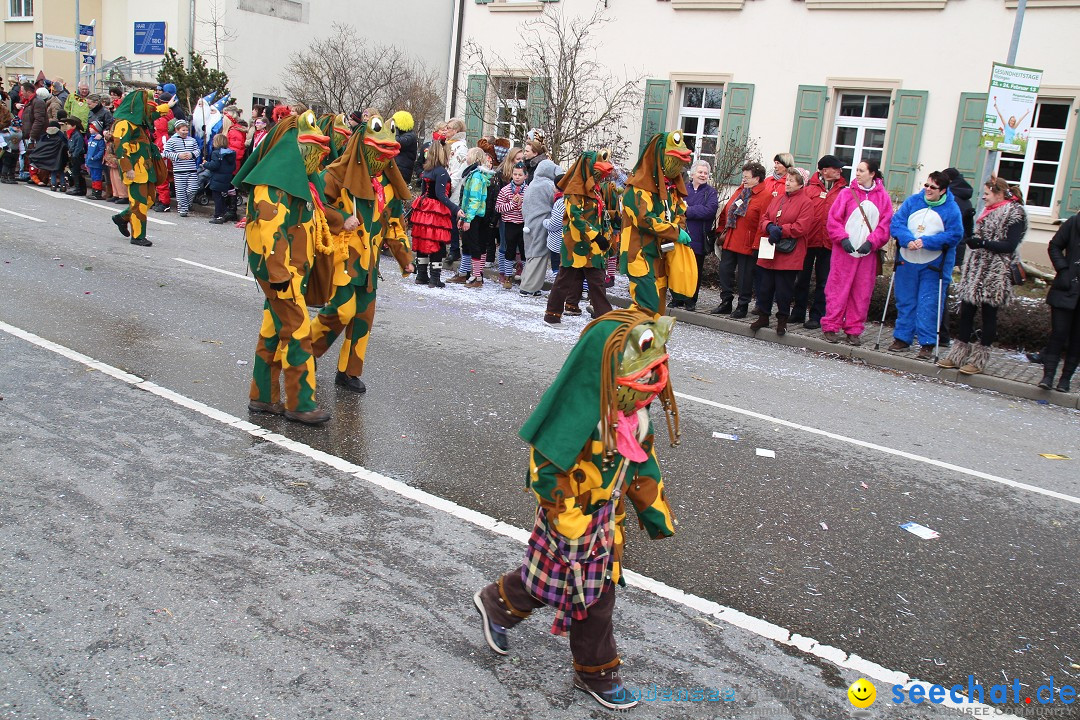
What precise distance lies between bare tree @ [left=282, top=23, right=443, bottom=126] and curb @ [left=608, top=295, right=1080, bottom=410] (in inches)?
581

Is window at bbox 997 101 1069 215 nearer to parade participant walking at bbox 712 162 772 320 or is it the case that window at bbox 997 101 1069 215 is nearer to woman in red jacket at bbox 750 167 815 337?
parade participant walking at bbox 712 162 772 320

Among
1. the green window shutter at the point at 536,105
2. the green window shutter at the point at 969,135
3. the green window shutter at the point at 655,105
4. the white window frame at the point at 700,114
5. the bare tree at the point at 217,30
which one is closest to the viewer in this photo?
the green window shutter at the point at 969,135

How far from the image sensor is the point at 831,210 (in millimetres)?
10375

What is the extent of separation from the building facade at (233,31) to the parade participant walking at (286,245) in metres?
22.3

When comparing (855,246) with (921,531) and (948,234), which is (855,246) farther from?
(921,531)

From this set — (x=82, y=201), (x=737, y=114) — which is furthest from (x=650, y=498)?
(x=737, y=114)

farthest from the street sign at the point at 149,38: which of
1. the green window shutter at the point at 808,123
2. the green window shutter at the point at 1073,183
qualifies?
the green window shutter at the point at 1073,183

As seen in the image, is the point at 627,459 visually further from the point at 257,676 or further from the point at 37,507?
the point at 37,507

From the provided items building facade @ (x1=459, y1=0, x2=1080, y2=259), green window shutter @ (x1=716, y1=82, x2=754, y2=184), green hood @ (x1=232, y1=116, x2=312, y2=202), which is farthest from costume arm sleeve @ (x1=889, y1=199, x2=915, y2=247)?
green window shutter @ (x1=716, y1=82, x2=754, y2=184)

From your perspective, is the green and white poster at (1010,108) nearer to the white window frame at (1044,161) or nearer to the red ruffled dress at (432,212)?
the white window frame at (1044,161)

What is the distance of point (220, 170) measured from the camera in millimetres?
15867

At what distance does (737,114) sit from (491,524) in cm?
1633

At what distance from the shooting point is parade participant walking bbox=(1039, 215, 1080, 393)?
8.74 meters

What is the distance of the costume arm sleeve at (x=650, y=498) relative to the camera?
3.32m
